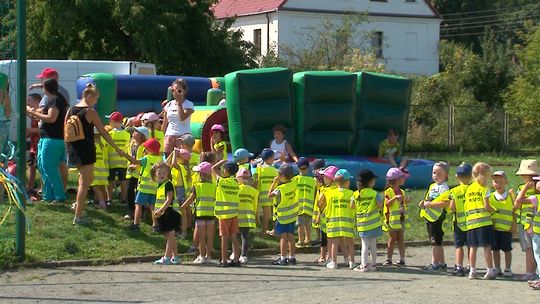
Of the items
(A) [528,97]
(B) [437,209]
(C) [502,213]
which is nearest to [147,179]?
(B) [437,209]

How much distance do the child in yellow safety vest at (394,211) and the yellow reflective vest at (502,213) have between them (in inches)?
54.6

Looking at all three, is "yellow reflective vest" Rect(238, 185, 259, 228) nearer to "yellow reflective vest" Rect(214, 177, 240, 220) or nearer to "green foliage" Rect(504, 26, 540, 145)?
"yellow reflective vest" Rect(214, 177, 240, 220)

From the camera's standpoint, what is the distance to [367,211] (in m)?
12.4

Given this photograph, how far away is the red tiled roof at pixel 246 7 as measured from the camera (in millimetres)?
53594

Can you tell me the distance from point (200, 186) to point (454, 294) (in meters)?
3.78

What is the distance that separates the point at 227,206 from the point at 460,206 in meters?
2.99

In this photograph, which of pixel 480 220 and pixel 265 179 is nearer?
pixel 480 220

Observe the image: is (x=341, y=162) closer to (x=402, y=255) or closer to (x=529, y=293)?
(x=402, y=255)

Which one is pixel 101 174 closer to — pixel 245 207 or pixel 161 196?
pixel 161 196

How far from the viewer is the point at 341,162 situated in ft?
58.5

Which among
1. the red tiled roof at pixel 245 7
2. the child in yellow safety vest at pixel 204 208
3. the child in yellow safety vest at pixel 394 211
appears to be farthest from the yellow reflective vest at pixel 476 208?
the red tiled roof at pixel 245 7

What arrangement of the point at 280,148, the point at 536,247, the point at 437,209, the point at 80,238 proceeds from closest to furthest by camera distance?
the point at 536,247, the point at 437,209, the point at 80,238, the point at 280,148

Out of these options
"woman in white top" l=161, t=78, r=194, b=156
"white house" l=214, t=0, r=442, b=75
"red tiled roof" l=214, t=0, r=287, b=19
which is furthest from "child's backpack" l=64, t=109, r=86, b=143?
"white house" l=214, t=0, r=442, b=75

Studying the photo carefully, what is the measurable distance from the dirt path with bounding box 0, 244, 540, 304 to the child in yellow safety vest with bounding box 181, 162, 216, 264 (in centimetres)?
32
